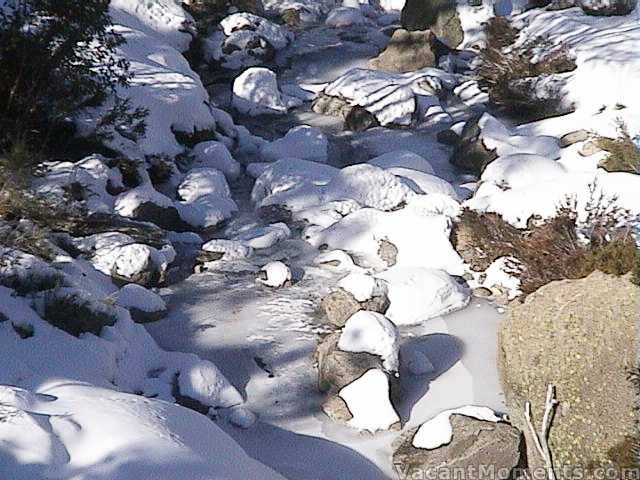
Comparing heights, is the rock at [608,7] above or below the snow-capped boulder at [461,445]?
above

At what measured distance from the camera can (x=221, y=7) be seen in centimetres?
1577

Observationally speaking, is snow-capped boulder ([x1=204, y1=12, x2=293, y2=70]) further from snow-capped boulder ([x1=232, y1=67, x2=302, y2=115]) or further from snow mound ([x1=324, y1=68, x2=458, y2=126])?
snow mound ([x1=324, y1=68, x2=458, y2=126])

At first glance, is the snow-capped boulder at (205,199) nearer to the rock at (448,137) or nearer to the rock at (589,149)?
the rock at (448,137)

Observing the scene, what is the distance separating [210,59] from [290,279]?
318 inches

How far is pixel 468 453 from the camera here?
440 cm

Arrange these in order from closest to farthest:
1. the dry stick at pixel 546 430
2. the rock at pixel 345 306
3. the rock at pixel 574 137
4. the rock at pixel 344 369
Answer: the dry stick at pixel 546 430 < the rock at pixel 344 369 < the rock at pixel 345 306 < the rock at pixel 574 137

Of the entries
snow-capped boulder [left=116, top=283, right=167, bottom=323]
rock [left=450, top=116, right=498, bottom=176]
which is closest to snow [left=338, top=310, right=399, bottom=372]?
snow-capped boulder [left=116, top=283, right=167, bottom=323]

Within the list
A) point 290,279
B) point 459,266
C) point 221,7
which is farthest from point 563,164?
point 221,7

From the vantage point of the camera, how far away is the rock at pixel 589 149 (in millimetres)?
8516

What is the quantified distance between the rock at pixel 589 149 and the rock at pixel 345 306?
11.4ft

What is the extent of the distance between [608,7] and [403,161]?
6.02 meters

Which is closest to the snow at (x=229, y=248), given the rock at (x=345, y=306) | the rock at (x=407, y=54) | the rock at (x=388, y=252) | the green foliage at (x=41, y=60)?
the rock at (x=388, y=252)

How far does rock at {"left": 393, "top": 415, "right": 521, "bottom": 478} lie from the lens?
437cm

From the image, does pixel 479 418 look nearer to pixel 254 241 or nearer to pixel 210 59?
pixel 254 241
